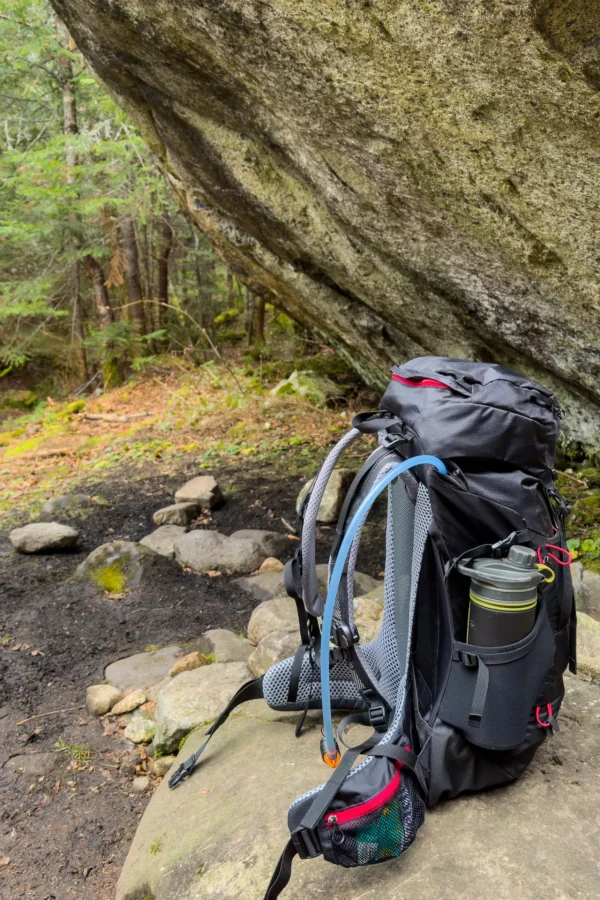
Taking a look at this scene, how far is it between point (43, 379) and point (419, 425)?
16860 mm

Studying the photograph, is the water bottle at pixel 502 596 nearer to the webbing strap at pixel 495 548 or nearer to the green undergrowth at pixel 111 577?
the webbing strap at pixel 495 548

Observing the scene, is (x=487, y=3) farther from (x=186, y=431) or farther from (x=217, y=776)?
(x=186, y=431)

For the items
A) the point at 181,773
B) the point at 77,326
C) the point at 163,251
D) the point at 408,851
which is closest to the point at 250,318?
the point at 163,251

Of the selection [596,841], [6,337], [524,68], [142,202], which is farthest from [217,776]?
[6,337]

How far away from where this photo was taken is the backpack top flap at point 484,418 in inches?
84.9

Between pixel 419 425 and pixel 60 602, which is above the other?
pixel 419 425

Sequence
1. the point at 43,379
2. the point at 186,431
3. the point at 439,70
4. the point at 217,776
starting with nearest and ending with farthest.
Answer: the point at 217,776
the point at 439,70
the point at 186,431
the point at 43,379

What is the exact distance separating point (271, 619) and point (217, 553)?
1.73m

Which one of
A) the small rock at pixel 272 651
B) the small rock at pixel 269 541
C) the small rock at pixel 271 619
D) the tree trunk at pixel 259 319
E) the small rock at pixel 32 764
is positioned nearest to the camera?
the small rock at pixel 32 764

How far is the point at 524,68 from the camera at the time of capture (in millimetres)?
3213

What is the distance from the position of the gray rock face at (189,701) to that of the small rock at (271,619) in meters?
0.53

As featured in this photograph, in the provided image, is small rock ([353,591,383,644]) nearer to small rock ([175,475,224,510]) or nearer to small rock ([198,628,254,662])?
small rock ([198,628,254,662])

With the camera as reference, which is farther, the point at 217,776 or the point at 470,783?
the point at 217,776

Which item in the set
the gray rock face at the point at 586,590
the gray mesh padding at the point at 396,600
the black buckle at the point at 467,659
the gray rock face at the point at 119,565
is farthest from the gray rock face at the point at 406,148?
the gray rock face at the point at 119,565
